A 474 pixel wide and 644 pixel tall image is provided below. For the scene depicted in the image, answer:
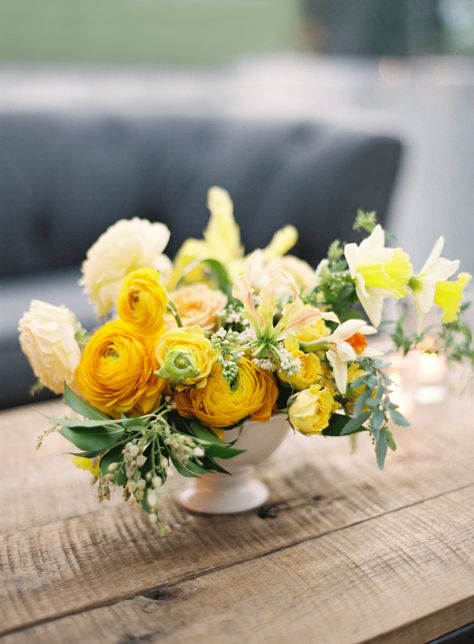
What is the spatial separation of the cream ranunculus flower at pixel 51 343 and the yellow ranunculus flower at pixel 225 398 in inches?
5.1

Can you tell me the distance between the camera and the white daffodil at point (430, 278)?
34.9 inches

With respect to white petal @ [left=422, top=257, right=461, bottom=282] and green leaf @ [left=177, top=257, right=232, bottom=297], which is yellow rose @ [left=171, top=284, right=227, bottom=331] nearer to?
green leaf @ [left=177, top=257, right=232, bottom=297]

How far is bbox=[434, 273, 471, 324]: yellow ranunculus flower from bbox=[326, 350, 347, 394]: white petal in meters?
0.16

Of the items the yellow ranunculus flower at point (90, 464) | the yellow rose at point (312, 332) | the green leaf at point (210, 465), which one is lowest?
the yellow ranunculus flower at point (90, 464)

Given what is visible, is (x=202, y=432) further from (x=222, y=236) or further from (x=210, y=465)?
(x=222, y=236)

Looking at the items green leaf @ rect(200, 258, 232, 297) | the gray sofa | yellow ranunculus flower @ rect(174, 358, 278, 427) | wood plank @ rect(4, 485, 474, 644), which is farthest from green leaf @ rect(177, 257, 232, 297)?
the gray sofa

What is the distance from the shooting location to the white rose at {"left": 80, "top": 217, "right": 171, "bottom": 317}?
94 cm

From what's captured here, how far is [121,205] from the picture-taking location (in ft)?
7.70

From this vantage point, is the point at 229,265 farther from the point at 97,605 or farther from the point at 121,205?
the point at 121,205

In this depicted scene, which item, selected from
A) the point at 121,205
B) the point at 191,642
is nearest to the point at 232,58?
the point at 121,205

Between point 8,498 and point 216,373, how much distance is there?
0.37 metres

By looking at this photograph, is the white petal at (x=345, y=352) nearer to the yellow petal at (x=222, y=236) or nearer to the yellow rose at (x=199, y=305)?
the yellow rose at (x=199, y=305)

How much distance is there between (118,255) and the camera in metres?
0.94

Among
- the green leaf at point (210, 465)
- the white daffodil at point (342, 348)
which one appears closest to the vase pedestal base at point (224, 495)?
the green leaf at point (210, 465)
